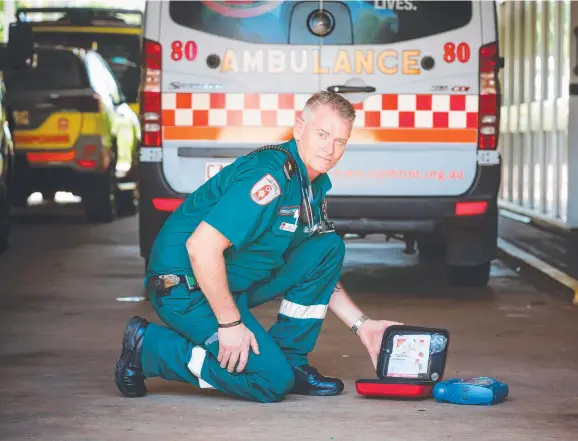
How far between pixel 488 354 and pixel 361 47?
101 inches

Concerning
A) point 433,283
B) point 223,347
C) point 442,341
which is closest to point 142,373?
point 223,347

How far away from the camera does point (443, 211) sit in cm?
948

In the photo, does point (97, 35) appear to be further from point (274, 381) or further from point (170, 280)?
point (274, 381)

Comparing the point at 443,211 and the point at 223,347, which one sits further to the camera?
the point at 443,211

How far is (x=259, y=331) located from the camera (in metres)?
6.12

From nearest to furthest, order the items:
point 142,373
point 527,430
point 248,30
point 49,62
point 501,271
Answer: point 527,430 < point 142,373 < point 248,30 < point 501,271 < point 49,62

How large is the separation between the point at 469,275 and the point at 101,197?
6337 millimetres

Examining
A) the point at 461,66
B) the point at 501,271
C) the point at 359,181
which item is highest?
the point at 461,66

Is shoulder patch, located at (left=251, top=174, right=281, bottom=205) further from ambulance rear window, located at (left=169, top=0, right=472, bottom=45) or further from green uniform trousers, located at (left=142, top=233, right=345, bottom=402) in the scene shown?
ambulance rear window, located at (left=169, top=0, right=472, bottom=45)

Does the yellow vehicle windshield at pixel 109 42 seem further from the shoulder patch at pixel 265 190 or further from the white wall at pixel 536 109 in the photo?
the shoulder patch at pixel 265 190

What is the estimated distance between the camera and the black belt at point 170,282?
6148 millimetres

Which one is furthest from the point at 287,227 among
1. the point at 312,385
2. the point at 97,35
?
the point at 97,35

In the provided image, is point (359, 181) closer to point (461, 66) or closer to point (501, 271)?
point (461, 66)

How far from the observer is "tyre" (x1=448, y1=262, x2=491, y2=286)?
1029 centimetres
